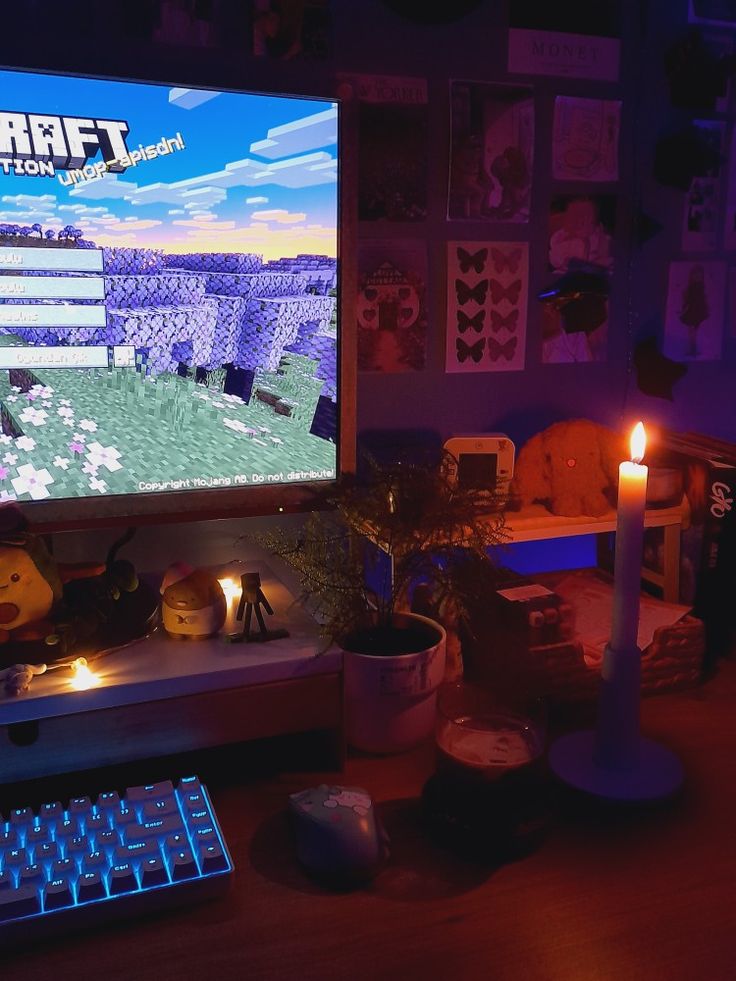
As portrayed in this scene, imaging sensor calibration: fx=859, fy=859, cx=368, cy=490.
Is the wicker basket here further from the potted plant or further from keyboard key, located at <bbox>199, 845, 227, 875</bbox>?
keyboard key, located at <bbox>199, 845, 227, 875</bbox>

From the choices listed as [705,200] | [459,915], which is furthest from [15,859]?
[705,200]

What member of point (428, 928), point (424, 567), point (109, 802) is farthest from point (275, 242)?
point (428, 928)

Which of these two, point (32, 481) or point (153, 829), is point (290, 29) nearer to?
point (32, 481)

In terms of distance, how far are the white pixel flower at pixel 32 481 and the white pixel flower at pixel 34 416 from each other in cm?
5

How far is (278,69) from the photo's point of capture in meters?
1.14

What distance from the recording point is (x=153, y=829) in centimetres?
78

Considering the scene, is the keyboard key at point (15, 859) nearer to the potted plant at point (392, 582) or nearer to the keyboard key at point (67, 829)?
the keyboard key at point (67, 829)

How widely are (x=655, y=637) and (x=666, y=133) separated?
2.65 feet

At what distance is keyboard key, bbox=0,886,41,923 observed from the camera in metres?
0.69

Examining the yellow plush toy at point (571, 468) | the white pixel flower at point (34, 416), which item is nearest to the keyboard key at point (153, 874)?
the white pixel flower at point (34, 416)

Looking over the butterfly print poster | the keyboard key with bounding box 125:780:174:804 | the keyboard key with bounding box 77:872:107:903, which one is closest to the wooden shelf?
the butterfly print poster

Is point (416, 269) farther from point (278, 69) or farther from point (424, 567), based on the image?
point (424, 567)

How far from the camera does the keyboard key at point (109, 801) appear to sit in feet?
2.63

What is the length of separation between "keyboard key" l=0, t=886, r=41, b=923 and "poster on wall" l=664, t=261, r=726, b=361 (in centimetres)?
122
